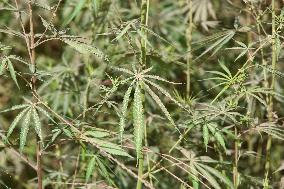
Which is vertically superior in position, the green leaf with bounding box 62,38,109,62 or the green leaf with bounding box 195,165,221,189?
the green leaf with bounding box 62,38,109,62

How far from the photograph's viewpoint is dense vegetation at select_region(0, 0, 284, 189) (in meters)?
1.43

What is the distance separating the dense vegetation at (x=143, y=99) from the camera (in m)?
1.43

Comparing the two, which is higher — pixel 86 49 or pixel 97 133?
pixel 86 49

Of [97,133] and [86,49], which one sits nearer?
[86,49]

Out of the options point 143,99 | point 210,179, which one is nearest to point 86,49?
point 143,99

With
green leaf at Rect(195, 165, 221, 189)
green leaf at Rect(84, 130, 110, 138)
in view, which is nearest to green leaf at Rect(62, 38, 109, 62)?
green leaf at Rect(84, 130, 110, 138)

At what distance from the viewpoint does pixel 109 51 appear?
206 cm

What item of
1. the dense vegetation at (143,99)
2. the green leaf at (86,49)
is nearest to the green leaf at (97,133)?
the dense vegetation at (143,99)

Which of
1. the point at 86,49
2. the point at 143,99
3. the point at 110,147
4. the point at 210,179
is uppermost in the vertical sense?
the point at 86,49

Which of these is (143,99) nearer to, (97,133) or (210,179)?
(97,133)

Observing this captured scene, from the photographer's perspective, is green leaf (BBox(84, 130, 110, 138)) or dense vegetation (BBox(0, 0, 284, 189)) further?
green leaf (BBox(84, 130, 110, 138))

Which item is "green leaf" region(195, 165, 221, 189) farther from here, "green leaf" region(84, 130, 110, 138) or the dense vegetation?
"green leaf" region(84, 130, 110, 138)

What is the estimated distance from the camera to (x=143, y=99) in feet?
4.97

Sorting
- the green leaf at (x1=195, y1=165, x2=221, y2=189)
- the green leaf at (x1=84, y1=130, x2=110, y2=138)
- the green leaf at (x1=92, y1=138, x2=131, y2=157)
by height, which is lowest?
the green leaf at (x1=195, y1=165, x2=221, y2=189)
